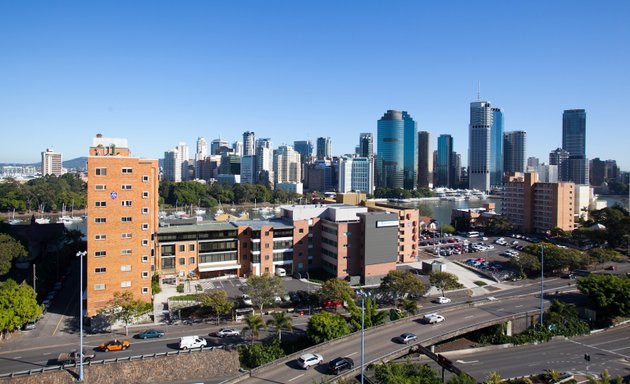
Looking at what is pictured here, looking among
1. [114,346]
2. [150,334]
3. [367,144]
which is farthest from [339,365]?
[367,144]

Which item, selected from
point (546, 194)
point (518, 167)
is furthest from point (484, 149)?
point (546, 194)

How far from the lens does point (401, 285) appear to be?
2527 cm

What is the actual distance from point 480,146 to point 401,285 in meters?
138

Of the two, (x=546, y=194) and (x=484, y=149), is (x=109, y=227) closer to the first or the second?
(x=546, y=194)

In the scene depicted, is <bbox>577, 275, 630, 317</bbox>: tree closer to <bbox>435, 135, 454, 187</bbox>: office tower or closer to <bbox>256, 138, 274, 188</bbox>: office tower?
<bbox>256, 138, 274, 188</bbox>: office tower

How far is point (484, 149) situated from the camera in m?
150

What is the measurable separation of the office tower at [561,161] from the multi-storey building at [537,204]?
9595 centimetres

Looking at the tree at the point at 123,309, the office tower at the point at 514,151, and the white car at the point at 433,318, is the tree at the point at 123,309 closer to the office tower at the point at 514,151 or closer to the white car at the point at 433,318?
the white car at the point at 433,318

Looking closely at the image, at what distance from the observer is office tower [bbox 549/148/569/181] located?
454 ft

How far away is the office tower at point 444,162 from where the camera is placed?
169 metres

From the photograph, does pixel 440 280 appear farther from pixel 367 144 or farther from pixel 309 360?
pixel 367 144

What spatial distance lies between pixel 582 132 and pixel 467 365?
6788 inches

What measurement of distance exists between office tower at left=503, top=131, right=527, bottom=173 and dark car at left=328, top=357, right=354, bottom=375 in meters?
171

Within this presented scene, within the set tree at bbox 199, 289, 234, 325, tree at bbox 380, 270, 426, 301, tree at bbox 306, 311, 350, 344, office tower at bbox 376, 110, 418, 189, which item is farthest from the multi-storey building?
office tower at bbox 376, 110, 418, 189
